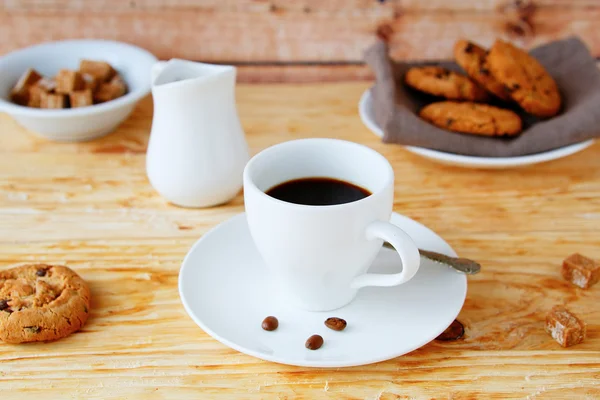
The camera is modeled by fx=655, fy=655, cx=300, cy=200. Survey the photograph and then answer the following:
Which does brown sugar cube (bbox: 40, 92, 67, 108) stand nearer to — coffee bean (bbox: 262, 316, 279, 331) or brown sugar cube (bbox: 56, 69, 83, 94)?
brown sugar cube (bbox: 56, 69, 83, 94)

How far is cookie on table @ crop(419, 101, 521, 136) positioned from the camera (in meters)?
1.14

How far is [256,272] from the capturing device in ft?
2.80

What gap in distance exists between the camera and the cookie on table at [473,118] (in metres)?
1.14

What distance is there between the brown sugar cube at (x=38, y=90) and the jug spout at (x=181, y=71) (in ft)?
1.07

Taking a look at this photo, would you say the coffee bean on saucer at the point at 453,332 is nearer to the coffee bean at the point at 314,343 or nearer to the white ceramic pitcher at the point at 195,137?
the coffee bean at the point at 314,343

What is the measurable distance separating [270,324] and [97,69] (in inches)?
30.7

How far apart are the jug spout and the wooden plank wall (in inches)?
22.2

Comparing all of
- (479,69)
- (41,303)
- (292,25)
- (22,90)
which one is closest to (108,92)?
(22,90)

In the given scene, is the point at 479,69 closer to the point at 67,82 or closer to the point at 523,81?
the point at 523,81

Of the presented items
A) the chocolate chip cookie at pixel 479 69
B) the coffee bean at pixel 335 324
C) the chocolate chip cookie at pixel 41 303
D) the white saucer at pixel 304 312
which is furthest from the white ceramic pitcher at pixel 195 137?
the chocolate chip cookie at pixel 479 69

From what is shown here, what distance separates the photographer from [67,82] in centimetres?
122

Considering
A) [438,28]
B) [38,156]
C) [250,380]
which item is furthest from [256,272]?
[438,28]

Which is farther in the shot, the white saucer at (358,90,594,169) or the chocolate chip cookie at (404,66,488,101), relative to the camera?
the chocolate chip cookie at (404,66,488,101)

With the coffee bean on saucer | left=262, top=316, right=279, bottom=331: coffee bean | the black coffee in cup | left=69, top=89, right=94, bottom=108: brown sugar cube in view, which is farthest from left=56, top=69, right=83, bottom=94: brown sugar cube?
the coffee bean on saucer
